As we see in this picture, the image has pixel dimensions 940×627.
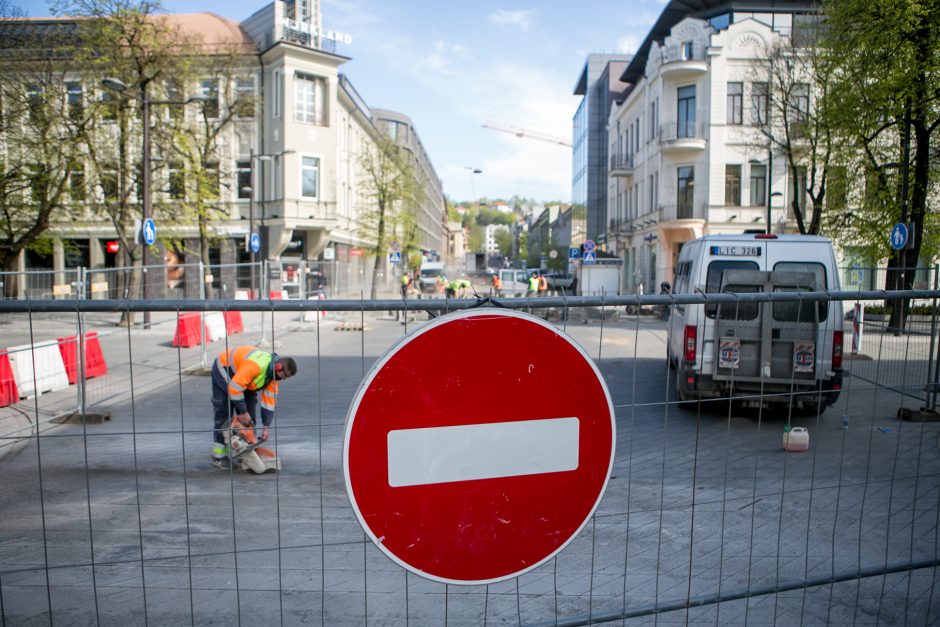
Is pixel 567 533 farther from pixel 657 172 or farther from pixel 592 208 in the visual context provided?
pixel 592 208

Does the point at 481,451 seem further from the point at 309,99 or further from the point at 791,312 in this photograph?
the point at 309,99

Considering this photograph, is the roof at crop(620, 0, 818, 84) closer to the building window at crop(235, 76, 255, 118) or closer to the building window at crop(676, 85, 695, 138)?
the building window at crop(676, 85, 695, 138)

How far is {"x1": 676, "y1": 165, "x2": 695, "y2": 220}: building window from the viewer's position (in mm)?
38969

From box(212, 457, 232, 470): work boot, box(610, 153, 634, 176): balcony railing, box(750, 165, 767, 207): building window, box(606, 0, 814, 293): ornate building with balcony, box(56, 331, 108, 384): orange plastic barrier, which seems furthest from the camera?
box(610, 153, 634, 176): balcony railing

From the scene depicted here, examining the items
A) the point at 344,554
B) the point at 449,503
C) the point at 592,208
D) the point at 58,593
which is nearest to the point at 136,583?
the point at 58,593

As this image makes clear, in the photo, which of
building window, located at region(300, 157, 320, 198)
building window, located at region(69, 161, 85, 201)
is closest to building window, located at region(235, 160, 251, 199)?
building window, located at region(300, 157, 320, 198)

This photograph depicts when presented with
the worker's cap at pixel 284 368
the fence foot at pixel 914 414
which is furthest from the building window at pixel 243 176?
the fence foot at pixel 914 414

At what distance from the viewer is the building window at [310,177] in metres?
38.0

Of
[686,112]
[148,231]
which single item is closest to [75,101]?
[148,231]

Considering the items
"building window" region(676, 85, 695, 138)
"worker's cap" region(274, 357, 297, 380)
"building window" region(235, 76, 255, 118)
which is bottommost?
"worker's cap" region(274, 357, 297, 380)

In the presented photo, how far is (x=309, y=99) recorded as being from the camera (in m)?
38.0

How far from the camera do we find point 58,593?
4305 millimetres

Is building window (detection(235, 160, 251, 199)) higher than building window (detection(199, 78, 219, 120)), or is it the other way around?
building window (detection(199, 78, 219, 120))

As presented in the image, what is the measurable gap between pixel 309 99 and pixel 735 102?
2282 centimetres
